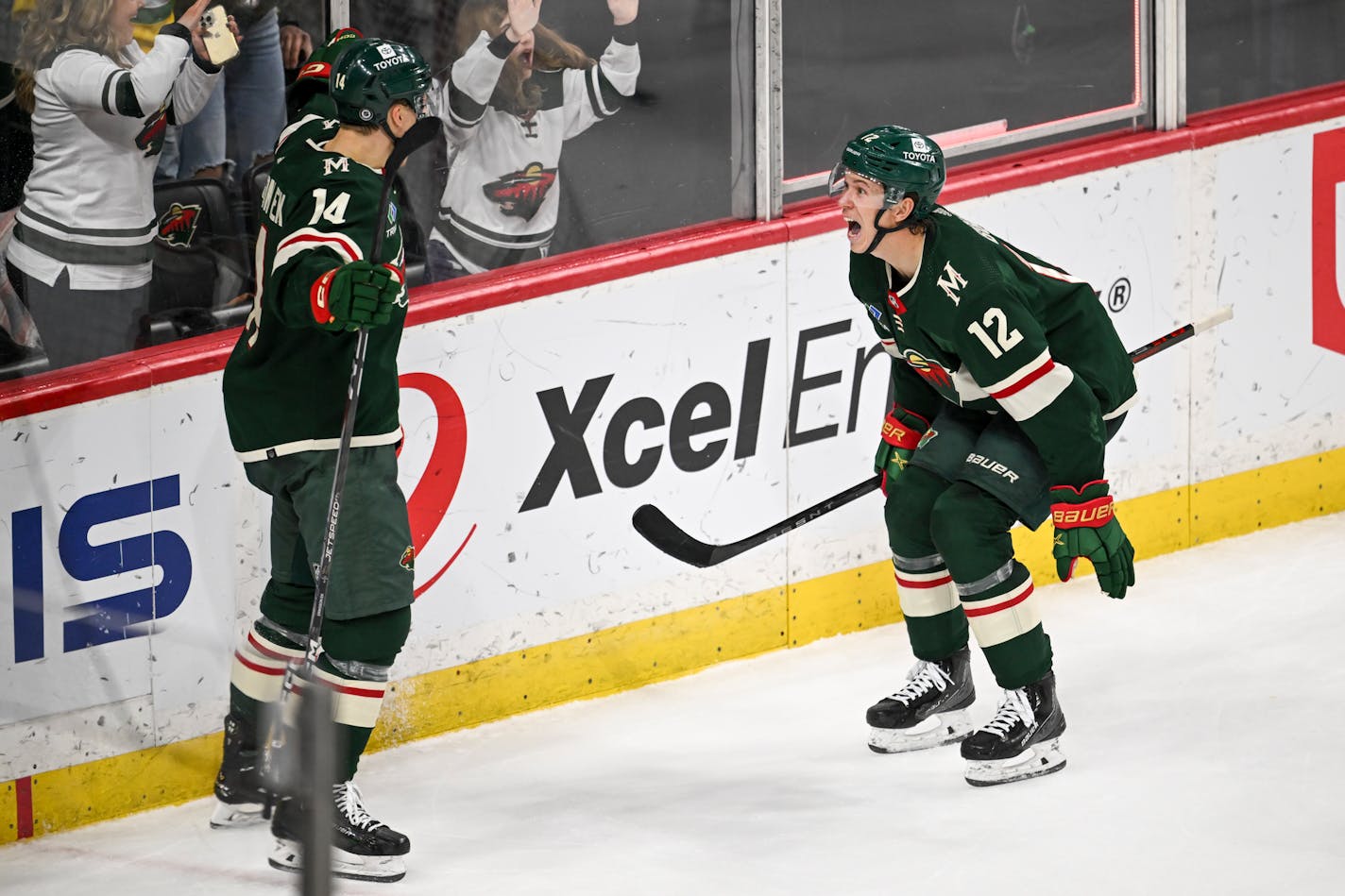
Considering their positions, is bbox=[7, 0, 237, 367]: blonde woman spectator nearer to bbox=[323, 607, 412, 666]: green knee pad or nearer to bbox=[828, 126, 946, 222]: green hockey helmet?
bbox=[323, 607, 412, 666]: green knee pad

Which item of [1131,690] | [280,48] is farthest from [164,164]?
[1131,690]

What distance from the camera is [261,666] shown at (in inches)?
156

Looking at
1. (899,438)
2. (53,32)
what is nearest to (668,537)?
(899,438)

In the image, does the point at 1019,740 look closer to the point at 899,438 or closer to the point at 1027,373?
the point at 899,438

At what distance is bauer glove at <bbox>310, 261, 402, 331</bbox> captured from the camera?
11.6ft

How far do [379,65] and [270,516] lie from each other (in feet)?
2.99

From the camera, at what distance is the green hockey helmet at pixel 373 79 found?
3645mm

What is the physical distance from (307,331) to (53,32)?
2.32 ft

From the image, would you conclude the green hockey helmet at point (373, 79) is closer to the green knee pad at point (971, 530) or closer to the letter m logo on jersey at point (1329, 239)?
the green knee pad at point (971, 530)

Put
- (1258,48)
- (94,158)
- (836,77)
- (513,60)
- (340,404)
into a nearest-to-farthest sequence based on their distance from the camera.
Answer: (340,404)
(94,158)
(513,60)
(836,77)
(1258,48)

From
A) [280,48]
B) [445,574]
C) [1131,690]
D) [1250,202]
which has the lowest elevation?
[1131,690]

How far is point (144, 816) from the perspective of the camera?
4117 mm

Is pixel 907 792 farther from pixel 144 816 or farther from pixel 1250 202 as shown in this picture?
pixel 1250 202

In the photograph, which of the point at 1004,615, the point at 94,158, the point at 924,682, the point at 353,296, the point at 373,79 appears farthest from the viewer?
the point at 924,682
